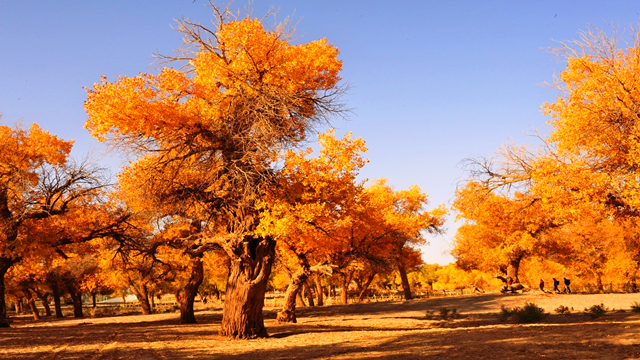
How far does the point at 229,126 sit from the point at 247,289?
5.39m

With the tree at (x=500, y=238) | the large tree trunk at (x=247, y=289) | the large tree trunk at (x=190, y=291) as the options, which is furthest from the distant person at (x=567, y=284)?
the large tree trunk at (x=247, y=289)

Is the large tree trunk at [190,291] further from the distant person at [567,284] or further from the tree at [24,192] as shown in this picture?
the distant person at [567,284]

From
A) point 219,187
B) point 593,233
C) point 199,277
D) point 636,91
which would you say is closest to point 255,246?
point 219,187

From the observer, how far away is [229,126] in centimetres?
1504

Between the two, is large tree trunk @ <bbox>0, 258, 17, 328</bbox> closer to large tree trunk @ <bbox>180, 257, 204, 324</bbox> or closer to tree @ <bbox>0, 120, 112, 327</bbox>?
tree @ <bbox>0, 120, 112, 327</bbox>

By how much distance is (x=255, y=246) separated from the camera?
52.0 feet

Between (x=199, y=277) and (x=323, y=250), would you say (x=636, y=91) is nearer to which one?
(x=323, y=250)

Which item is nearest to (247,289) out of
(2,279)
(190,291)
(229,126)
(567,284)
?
(229,126)

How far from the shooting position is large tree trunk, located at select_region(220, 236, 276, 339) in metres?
15.3

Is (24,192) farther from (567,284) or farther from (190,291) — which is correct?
(567,284)

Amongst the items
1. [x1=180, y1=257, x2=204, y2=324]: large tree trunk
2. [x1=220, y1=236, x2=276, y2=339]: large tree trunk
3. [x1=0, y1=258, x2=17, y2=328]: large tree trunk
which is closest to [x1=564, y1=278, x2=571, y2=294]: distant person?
[x1=180, y1=257, x2=204, y2=324]: large tree trunk

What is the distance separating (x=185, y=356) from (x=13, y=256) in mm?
12742

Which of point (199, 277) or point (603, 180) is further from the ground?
point (603, 180)

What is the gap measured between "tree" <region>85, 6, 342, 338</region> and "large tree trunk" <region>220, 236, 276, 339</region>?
3 centimetres
